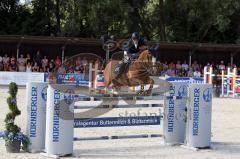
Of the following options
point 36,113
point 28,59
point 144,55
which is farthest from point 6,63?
point 36,113

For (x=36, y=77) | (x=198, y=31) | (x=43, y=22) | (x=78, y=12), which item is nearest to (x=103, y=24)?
(x=78, y=12)

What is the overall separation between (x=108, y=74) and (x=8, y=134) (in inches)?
262

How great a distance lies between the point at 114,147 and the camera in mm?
10648

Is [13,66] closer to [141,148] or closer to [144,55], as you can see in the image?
[144,55]

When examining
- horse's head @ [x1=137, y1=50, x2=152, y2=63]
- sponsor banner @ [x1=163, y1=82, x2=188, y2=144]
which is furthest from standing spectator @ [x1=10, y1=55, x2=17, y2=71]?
sponsor banner @ [x1=163, y1=82, x2=188, y2=144]

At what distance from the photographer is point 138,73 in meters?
14.7

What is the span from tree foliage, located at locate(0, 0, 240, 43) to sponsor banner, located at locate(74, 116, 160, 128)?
1074 inches

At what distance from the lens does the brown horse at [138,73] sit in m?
14.4

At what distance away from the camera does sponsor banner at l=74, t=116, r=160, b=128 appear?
32.4 feet

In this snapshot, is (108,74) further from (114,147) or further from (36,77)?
(36,77)

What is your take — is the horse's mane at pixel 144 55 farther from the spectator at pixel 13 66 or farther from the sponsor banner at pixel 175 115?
the spectator at pixel 13 66

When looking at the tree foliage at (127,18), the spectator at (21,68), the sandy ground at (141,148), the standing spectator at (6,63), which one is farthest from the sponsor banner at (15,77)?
the sandy ground at (141,148)

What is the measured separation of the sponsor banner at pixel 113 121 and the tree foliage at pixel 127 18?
27288mm

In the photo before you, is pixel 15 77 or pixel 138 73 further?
pixel 15 77
